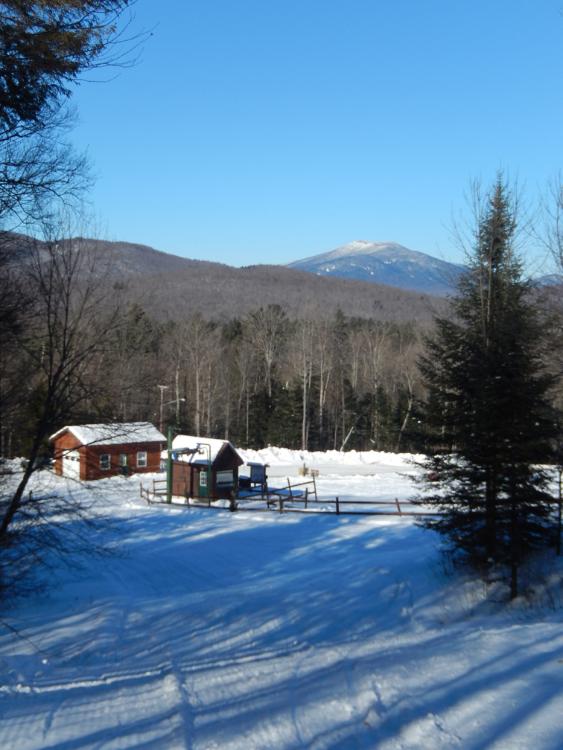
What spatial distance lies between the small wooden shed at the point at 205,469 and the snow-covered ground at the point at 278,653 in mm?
11561

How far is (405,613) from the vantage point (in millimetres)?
15391

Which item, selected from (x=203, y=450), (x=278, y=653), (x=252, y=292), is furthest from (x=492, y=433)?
(x=252, y=292)

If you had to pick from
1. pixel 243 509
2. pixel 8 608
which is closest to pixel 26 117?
pixel 8 608

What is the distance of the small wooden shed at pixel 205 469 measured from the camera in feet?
116

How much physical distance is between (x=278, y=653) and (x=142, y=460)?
34.1 m

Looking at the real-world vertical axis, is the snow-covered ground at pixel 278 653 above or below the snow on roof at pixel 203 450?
below

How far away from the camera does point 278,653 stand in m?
10.5

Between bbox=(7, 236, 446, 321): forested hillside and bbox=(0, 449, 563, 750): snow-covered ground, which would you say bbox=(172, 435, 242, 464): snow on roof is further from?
bbox=(7, 236, 446, 321): forested hillside

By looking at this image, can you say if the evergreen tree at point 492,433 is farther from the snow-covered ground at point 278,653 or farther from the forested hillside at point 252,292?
the forested hillside at point 252,292

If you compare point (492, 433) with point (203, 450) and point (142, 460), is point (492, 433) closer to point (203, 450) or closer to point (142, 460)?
point (203, 450)

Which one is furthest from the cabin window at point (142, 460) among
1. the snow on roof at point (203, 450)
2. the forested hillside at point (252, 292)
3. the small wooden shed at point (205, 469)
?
the forested hillside at point (252, 292)

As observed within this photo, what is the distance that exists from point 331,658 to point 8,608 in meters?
7.60

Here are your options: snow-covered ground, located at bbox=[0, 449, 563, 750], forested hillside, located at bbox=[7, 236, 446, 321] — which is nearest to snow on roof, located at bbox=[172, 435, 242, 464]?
snow-covered ground, located at bbox=[0, 449, 563, 750]

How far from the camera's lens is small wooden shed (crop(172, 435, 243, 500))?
35219 mm
